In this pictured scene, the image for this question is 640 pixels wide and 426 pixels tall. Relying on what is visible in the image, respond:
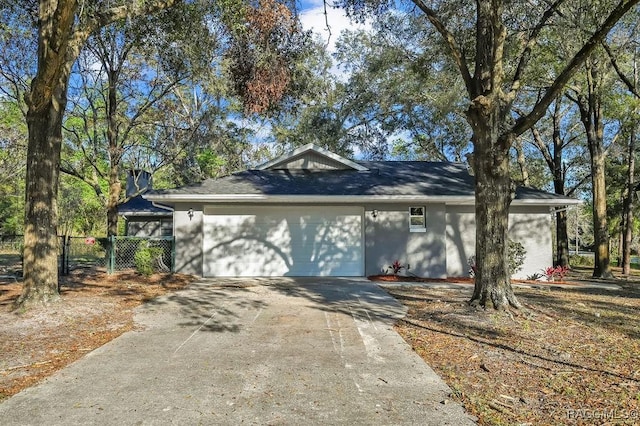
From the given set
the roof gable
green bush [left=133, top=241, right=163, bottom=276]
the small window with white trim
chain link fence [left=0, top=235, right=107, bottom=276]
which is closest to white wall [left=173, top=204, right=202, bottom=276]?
green bush [left=133, top=241, right=163, bottom=276]

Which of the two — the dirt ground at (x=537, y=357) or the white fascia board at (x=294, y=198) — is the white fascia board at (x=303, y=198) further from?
the dirt ground at (x=537, y=357)

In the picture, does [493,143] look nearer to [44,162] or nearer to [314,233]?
[314,233]

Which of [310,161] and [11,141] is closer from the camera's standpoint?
[310,161]

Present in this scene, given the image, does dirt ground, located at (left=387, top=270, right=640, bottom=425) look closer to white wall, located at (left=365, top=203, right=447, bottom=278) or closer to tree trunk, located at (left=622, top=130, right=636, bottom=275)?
white wall, located at (left=365, top=203, right=447, bottom=278)

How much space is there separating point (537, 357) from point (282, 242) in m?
8.84

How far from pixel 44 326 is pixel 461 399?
19.8ft

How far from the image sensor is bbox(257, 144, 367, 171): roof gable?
14703 mm


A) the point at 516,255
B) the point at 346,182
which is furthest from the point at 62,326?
the point at 516,255

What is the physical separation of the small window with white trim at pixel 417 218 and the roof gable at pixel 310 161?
8.53ft

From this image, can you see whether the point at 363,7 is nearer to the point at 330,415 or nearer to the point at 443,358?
the point at 443,358

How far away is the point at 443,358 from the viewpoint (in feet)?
16.4

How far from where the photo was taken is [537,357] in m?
4.98

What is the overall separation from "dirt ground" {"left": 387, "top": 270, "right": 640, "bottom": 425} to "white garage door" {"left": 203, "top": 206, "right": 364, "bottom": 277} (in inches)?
177

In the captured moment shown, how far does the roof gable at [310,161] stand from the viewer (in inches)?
579
